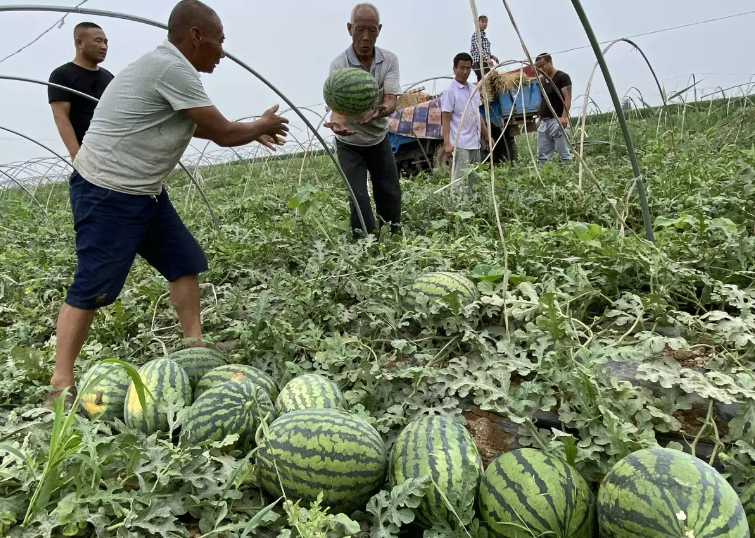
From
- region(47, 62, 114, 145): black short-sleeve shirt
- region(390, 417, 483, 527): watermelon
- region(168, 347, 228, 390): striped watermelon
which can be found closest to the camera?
region(390, 417, 483, 527): watermelon

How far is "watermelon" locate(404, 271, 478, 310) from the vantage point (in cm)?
258

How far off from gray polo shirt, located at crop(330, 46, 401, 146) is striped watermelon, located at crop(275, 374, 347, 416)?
2.71 metres

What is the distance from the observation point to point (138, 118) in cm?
260

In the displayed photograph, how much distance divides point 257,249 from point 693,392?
130 inches

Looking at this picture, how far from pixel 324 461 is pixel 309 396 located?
1.33 ft

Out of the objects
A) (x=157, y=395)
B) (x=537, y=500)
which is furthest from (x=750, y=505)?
(x=157, y=395)

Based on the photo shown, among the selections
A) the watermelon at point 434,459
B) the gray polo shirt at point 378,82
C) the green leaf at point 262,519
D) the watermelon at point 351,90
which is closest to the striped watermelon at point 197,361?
the green leaf at point 262,519

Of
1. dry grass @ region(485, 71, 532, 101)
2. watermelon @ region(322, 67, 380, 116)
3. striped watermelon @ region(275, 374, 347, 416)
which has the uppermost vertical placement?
dry grass @ region(485, 71, 532, 101)

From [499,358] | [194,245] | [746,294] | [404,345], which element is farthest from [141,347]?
[746,294]

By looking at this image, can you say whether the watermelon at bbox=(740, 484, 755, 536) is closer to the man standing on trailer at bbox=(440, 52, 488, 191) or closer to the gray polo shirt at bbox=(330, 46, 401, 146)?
the gray polo shirt at bbox=(330, 46, 401, 146)

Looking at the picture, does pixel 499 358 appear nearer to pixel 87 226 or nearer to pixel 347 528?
pixel 347 528

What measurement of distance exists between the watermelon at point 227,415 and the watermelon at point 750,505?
151 centimetres

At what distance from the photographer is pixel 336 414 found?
1755 millimetres

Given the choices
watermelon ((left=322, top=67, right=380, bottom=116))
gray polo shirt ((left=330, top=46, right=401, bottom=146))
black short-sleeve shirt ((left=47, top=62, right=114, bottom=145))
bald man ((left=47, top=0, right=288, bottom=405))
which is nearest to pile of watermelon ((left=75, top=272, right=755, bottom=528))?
bald man ((left=47, top=0, right=288, bottom=405))
